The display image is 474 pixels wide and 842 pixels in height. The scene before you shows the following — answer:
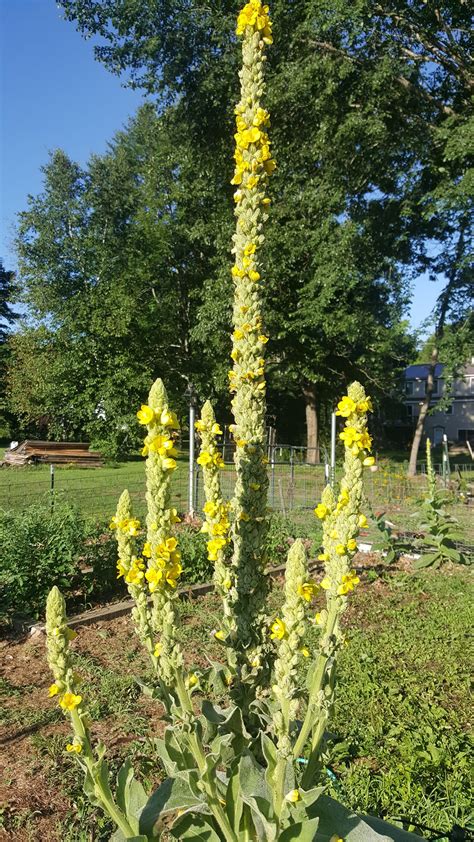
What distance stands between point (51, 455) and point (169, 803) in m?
22.5

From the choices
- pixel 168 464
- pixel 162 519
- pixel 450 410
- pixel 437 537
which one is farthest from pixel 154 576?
pixel 450 410

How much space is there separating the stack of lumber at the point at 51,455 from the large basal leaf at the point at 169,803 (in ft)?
68.3

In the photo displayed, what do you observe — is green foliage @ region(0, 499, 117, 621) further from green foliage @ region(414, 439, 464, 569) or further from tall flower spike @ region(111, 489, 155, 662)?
green foliage @ region(414, 439, 464, 569)

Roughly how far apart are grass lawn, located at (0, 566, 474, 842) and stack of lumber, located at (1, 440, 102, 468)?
57.9 feet

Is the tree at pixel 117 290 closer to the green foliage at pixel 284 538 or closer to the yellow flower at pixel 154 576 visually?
the green foliage at pixel 284 538

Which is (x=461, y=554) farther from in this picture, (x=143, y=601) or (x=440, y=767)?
(x=143, y=601)

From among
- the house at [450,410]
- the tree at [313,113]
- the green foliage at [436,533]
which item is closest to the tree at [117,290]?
the tree at [313,113]

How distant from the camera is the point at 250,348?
69.1 inches

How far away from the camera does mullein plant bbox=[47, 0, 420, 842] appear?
1428 mm

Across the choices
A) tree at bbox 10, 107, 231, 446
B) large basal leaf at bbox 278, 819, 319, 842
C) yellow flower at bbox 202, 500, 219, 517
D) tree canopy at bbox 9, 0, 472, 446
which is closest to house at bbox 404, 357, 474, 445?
tree canopy at bbox 9, 0, 472, 446

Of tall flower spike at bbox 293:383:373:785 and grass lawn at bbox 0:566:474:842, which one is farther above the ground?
tall flower spike at bbox 293:383:373:785

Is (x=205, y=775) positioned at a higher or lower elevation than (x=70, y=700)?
lower

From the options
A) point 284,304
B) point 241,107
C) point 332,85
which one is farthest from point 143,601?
point 284,304

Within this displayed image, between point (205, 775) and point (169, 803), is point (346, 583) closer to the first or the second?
point (205, 775)
